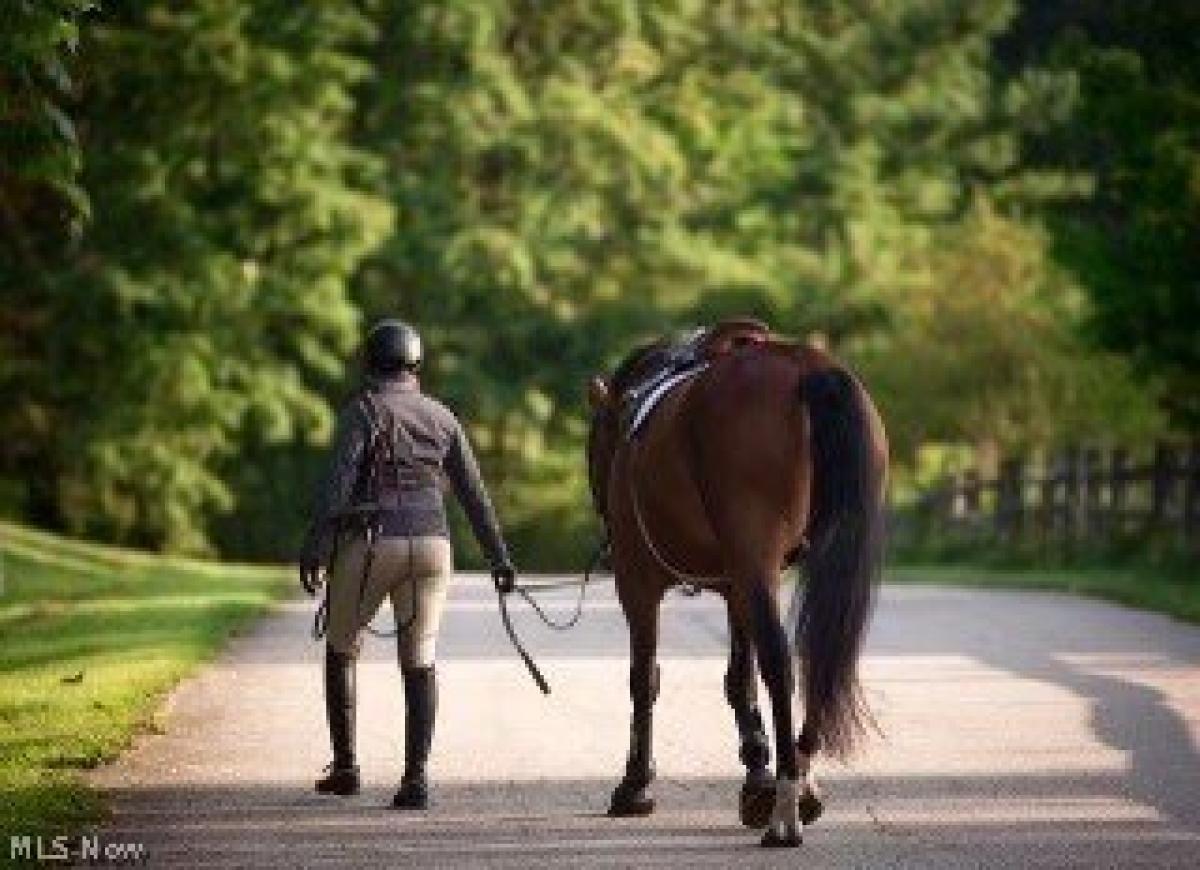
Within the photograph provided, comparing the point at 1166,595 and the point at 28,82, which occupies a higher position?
the point at 28,82

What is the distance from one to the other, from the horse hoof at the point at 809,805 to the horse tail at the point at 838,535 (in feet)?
0.87

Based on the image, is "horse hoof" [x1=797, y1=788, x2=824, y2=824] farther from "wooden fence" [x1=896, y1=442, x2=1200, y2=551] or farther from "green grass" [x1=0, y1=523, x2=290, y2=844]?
"wooden fence" [x1=896, y1=442, x2=1200, y2=551]

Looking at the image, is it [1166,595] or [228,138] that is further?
[228,138]

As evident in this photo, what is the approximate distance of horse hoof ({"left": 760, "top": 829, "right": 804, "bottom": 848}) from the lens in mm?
10477

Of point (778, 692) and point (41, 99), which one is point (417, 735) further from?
point (41, 99)

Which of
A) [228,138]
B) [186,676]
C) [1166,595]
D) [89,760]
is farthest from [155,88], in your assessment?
[89,760]

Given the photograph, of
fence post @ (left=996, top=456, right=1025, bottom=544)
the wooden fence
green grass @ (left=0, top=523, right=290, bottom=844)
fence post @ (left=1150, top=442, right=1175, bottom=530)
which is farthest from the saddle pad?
fence post @ (left=996, top=456, right=1025, bottom=544)

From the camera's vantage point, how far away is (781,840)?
10.5 metres

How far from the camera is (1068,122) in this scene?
216 feet

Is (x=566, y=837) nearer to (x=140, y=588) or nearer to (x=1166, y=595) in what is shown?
(x=1166, y=595)

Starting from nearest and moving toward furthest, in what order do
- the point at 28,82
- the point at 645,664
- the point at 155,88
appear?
the point at 645,664, the point at 28,82, the point at 155,88

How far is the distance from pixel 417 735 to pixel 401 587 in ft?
1.96

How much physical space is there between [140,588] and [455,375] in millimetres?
23334

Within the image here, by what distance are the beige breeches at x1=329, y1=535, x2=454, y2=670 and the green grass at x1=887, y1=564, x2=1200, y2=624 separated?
11.7 m
